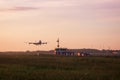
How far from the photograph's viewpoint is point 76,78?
118 feet

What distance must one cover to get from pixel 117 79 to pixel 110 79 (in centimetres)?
75

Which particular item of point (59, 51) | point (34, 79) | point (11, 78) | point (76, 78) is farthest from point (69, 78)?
point (59, 51)

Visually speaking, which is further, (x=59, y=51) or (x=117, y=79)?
(x=59, y=51)

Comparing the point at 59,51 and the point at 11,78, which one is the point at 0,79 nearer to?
the point at 11,78

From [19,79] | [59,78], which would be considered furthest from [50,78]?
[19,79]

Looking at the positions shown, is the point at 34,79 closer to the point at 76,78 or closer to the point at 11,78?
the point at 11,78

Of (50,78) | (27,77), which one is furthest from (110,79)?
(27,77)

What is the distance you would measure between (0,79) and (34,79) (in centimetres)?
337

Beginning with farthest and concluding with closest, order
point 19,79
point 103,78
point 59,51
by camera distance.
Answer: point 59,51
point 103,78
point 19,79

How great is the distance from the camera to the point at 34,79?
3459 centimetres

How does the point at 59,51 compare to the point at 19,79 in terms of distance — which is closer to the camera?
the point at 19,79

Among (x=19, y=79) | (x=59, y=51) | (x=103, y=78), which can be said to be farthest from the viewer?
(x=59, y=51)

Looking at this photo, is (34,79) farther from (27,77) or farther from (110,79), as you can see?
(110,79)

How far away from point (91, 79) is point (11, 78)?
8264mm
